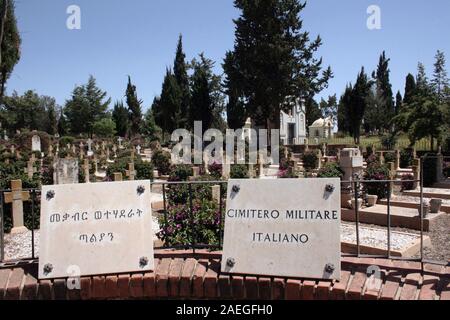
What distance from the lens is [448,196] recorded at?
12203mm

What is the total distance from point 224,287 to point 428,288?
1.23 meters

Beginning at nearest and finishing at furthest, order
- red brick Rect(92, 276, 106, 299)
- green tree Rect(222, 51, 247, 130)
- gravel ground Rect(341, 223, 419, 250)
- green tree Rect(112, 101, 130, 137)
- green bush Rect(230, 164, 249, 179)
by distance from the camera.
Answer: red brick Rect(92, 276, 106, 299) → gravel ground Rect(341, 223, 419, 250) → green bush Rect(230, 164, 249, 179) → green tree Rect(222, 51, 247, 130) → green tree Rect(112, 101, 130, 137)

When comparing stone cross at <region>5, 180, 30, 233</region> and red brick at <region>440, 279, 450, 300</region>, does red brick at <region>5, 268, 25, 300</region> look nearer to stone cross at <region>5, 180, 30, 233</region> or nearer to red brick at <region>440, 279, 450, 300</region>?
red brick at <region>440, 279, 450, 300</region>

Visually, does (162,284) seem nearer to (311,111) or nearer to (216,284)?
(216,284)

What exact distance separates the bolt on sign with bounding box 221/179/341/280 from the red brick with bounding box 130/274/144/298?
55cm

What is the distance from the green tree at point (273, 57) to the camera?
32.9m

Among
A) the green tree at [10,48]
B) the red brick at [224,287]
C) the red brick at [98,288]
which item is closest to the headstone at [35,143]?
the green tree at [10,48]

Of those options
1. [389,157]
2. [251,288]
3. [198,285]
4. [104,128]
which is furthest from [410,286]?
[104,128]

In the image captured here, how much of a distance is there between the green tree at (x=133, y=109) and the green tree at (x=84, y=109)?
12.1ft

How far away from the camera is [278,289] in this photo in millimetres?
2443

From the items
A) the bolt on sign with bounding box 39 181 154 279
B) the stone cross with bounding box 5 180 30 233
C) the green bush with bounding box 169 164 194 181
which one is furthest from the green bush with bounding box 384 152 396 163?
the bolt on sign with bounding box 39 181 154 279

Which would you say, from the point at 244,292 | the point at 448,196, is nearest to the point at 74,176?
the point at 244,292

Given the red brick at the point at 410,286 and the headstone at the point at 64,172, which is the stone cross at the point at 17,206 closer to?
the headstone at the point at 64,172

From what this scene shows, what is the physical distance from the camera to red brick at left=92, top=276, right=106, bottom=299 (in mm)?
2566
